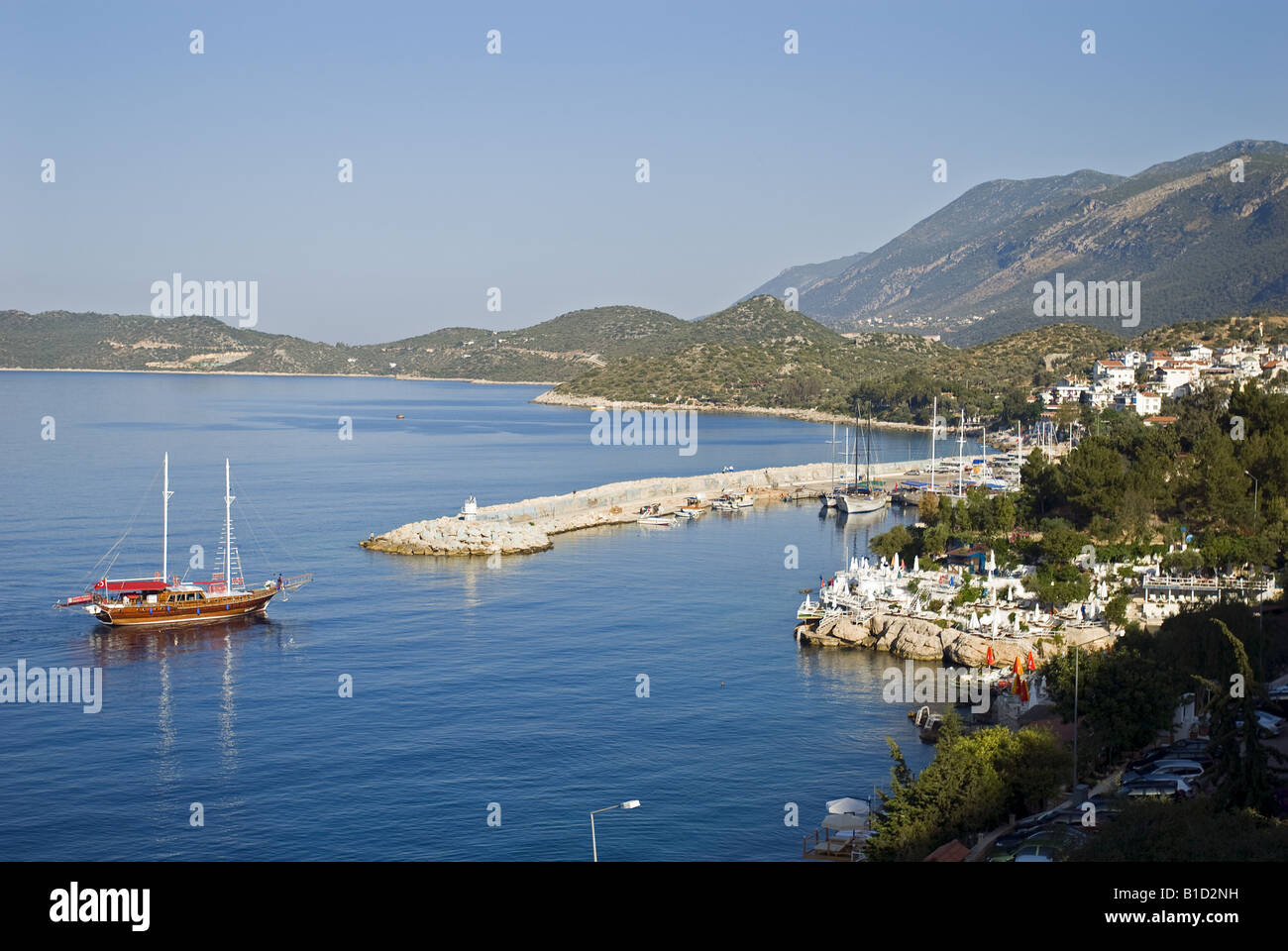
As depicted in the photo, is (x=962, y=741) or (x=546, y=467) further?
(x=546, y=467)

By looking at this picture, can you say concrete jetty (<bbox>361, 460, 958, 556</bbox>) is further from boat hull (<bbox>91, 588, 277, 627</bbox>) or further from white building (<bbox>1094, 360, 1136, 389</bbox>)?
white building (<bbox>1094, 360, 1136, 389</bbox>)

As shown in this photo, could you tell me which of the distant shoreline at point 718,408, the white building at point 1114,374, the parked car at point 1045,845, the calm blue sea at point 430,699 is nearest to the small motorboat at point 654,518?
the calm blue sea at point 430,699

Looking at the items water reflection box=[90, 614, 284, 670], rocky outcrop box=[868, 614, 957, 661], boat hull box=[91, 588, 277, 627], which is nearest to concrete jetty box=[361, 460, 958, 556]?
boat hull box=[91, 588, 277, 627]

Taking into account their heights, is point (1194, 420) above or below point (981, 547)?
above

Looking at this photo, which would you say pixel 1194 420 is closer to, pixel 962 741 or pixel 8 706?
pixel 962 741
